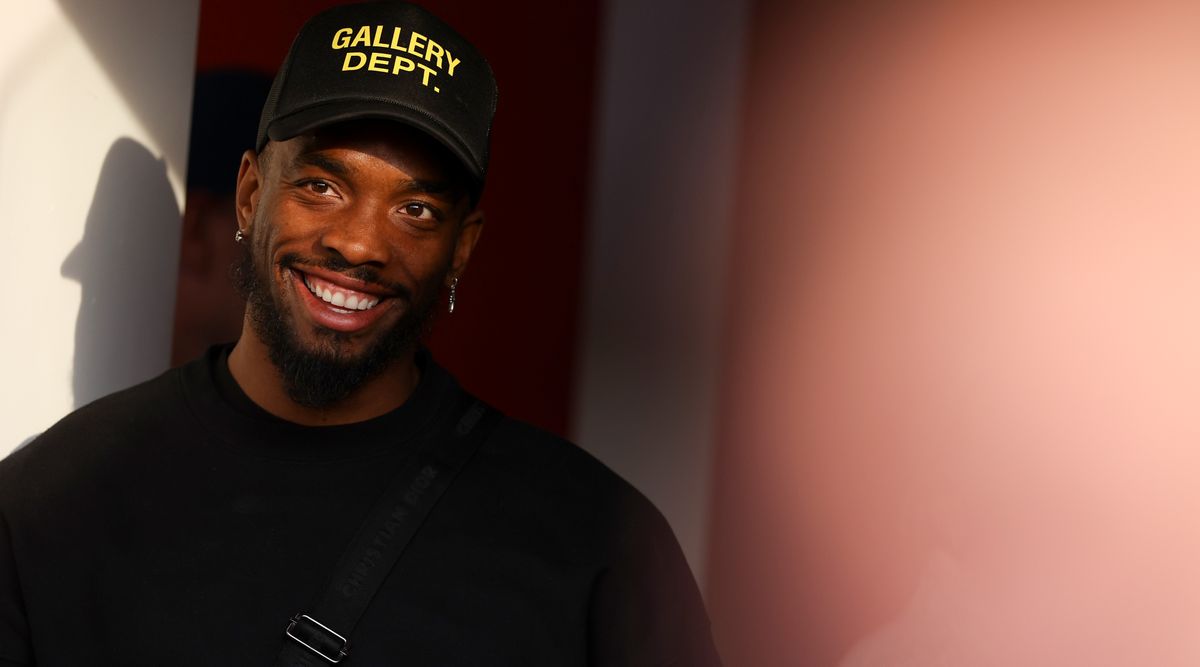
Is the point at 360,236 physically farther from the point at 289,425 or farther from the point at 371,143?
the point at 289,425

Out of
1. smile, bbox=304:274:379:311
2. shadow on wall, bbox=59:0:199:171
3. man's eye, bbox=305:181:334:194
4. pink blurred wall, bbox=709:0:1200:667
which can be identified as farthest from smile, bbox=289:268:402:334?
pink blurred wall, bbox=709:0:1200:667

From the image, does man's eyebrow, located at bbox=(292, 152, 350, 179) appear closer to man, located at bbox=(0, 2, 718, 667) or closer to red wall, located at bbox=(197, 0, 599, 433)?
man, located at bbox=(0, 2, 718, 667)

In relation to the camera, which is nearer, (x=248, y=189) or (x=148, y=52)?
(x=248, y=189)

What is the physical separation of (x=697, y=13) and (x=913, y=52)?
2.79ft

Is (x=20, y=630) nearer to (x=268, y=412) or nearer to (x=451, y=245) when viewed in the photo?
(x=268, y=412)

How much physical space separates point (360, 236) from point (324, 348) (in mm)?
163

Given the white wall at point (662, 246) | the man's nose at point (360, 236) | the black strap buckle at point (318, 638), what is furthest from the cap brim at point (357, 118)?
the white wall at point (662, 246)

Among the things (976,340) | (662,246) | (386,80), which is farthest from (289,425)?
(662,246)

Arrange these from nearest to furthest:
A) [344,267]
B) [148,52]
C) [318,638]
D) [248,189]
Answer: [318,638] → [344,267] → [248,189] → [148,52]

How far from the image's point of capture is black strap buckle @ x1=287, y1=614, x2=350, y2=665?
1.59 m

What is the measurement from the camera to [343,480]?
1742 millimetres

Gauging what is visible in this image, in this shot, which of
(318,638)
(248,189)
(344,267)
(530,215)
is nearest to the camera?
(318,638)

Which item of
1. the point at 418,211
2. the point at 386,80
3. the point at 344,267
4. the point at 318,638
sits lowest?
the point at 318,638

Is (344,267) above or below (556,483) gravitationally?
above
